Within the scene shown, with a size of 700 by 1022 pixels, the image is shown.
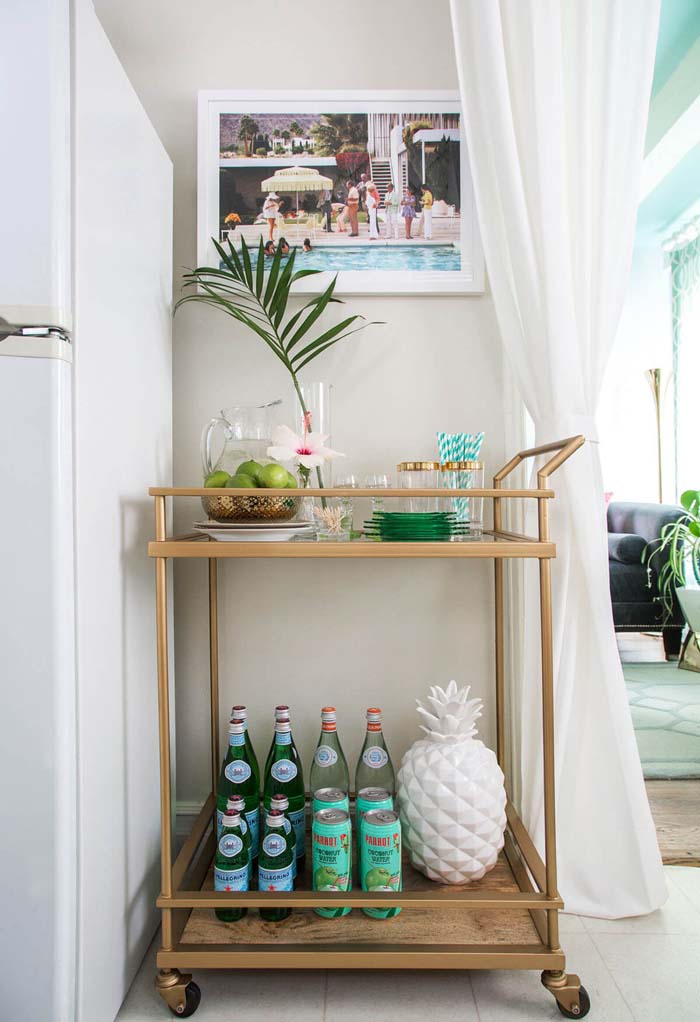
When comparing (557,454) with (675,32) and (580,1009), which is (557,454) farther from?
(675,32)

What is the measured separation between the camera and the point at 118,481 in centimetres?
112

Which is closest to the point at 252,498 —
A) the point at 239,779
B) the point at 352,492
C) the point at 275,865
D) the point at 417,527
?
the point at 352,492

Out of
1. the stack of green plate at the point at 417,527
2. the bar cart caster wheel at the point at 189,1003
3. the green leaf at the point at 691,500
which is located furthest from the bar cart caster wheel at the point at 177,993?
the green leaf at the point at 691,500

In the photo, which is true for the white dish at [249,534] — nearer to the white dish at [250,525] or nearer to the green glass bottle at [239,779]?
the white dish at [250,525]

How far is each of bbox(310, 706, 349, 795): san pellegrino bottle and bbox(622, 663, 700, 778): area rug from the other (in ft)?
3.41

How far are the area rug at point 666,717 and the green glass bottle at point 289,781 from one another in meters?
1.14

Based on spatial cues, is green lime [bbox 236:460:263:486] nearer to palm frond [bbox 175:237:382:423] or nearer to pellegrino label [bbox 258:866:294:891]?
palm frond [bbox 175:237:382:423]

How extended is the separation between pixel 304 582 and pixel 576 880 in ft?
2.73

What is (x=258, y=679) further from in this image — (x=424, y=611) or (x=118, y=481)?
(x=118, y=481)

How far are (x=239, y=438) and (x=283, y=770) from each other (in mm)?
649

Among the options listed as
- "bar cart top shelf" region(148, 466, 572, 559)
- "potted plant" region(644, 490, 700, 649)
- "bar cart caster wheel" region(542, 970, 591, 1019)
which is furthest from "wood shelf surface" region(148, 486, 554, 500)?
"potted plant" region(644, 490, 700, 649)

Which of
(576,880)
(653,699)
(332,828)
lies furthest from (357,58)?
(653,699)

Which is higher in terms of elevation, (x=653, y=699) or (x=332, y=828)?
(x=332, y=828)

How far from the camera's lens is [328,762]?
53.5 inches
